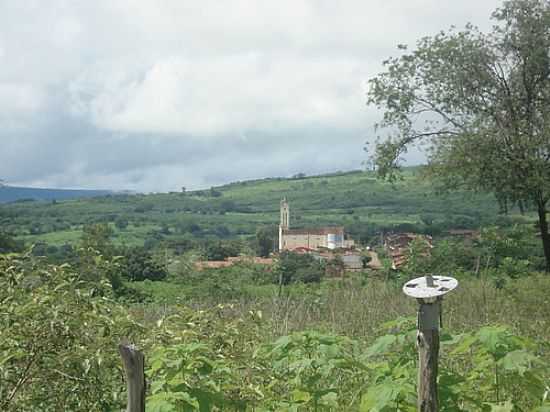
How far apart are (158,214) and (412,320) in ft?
318

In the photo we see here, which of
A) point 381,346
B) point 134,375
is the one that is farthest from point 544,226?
point 134,375

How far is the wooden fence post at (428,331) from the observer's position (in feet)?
12.7

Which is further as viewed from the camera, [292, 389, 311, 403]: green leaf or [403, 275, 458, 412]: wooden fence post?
[292, 389, 311, 403]: green leaf

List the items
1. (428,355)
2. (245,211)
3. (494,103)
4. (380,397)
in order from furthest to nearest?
(245,211) < (494,103) < (428,355) < (380,397)

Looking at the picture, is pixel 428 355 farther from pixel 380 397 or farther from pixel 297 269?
pixel 297 269

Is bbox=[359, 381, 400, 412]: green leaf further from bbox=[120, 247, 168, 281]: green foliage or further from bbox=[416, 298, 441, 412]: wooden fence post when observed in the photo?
bbox=[120, 247, 168, 281]: green foliage

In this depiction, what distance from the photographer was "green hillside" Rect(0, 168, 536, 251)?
63.5m

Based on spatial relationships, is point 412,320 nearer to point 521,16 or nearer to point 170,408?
point 170,408

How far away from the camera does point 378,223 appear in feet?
223

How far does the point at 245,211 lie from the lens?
10069cm

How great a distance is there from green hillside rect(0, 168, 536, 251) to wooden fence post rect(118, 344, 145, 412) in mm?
39557

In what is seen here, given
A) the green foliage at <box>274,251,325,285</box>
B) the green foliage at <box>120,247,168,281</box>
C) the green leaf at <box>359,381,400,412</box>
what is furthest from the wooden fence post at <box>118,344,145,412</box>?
the green foliage at <box>120,247,168,281</box>

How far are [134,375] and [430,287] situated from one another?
1698 millimetres

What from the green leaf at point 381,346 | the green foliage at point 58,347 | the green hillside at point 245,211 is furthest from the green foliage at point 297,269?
the green hillside at point 245,211
